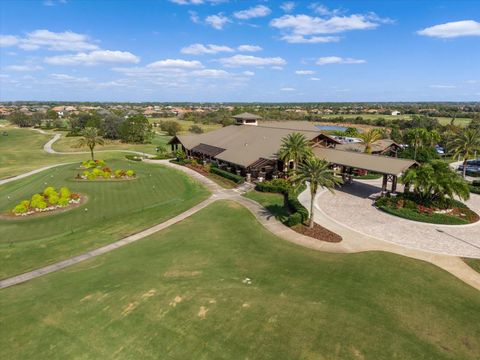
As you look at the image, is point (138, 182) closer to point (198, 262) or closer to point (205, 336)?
point (198, 262)

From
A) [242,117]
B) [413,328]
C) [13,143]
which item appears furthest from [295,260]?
[13,143]

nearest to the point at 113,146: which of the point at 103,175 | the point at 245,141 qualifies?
the point at 103,175

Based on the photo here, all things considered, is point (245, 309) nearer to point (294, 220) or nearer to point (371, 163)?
point (294, 220)

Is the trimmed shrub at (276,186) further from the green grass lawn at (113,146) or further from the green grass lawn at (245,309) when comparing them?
the green grass lawn at (113,146)

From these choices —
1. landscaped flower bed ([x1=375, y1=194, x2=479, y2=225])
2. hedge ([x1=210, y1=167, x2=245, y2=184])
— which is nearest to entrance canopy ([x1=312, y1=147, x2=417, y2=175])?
landscaped flower bed ([x1=375, y1=194, x2=479, y2=225])

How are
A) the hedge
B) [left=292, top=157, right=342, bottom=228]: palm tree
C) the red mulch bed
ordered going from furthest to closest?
1. the hedge
2. [left=292, top=157, right=342, bottom=228]: palm tree
3. the red mulch bed

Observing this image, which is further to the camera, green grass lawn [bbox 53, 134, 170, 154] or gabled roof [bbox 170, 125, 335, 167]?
green grass lawn [bbox 53, 134, 170, 154]

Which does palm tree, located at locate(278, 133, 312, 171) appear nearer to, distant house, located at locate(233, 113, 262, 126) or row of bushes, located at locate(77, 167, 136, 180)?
row of bushes, located at locate(77, 167, 136, 180)
